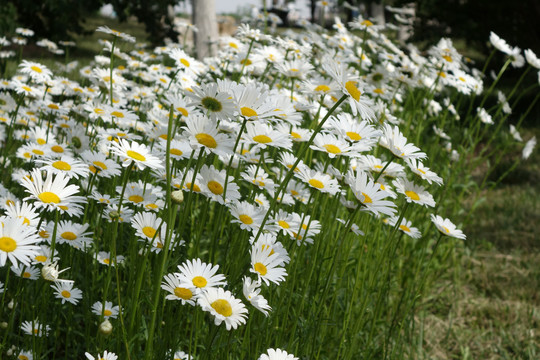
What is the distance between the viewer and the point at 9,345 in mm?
1570

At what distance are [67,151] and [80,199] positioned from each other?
0.71 m

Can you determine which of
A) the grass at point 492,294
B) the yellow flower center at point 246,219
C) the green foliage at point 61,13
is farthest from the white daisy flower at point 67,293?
the green foliage at point 61,13

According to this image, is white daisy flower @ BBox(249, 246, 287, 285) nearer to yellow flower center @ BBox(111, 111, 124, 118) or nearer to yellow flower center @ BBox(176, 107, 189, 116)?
yellow flower center @ BBox(176, 107, 189, 116)

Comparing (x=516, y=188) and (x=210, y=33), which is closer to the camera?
(x=516, y=188)

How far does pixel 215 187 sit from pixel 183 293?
0.33 m

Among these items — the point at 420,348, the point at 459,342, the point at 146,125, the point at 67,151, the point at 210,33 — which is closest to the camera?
the point at 67,151

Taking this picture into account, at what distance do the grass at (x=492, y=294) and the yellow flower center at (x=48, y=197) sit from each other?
149 centimetres

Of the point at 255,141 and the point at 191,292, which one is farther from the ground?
the point at 255,141

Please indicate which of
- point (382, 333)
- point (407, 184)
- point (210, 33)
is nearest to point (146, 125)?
point (407, 184)

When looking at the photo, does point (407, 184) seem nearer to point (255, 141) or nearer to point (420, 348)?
point (255, 141)

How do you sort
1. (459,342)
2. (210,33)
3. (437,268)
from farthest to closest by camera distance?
(210,33) < (437,268) < (459,342)

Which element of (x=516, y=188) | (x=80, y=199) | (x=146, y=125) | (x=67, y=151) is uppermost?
(x=516, y=188)

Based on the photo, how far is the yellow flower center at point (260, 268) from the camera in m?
1.20

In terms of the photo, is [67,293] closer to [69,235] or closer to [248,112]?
[69,235]
